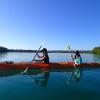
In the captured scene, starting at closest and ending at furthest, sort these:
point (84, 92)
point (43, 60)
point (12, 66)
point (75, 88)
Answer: point (84, 92) → point (75, 88) → point (12, 66) → point (43, 60)

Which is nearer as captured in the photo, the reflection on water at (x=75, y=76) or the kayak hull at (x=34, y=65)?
the reflection on water at (x=75, y=76)

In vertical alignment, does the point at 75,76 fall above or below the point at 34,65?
below

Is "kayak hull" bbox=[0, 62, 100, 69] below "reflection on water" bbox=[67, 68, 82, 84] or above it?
above

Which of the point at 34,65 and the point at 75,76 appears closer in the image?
the point at 75,76

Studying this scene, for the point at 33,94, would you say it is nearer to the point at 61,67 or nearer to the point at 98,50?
the point at 61,67

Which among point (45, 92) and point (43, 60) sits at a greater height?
point (43, 60)

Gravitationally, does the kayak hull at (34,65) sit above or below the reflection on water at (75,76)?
above

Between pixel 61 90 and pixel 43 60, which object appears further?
pixel 43 60

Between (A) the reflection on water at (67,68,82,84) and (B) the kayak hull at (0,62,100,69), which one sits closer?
(A) the reflection on water at (67,68,82,84)

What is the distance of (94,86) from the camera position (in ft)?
39.0

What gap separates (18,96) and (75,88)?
3381 millimetres

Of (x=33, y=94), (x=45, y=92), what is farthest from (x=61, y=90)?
(x=33, y=94)

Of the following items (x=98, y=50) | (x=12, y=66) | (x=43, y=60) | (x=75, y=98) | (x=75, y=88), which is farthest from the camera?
(x=98, y=50)

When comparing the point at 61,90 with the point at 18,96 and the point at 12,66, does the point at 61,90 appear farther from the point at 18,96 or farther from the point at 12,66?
the point at 12,66
